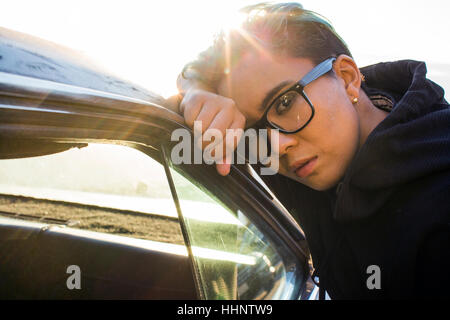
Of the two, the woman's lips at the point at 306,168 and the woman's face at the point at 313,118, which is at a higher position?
the woman's face at the point at 313,118

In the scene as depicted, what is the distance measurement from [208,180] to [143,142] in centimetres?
33

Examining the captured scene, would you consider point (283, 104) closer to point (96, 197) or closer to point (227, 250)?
point (227, 250)

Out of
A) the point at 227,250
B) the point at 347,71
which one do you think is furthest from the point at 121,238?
the point at 347,71

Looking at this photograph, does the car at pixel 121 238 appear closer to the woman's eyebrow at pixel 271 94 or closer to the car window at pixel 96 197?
the woman's eyebrow at pixel 271 94

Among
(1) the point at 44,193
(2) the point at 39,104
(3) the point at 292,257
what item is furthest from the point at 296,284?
(1) the point at 44,193

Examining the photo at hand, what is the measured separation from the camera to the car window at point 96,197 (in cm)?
462

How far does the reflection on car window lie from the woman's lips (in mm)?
355

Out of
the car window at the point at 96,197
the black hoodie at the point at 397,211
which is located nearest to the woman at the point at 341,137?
the black hoodie at the point at 397,211

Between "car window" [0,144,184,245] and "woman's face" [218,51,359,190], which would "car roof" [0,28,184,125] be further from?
"car window" [0,144,184,245]

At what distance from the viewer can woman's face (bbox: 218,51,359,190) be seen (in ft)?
4.72

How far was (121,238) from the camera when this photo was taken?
2535 millimetres

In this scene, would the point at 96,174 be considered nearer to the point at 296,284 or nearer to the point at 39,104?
the point at 296,284

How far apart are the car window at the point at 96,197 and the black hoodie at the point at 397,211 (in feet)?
9.23

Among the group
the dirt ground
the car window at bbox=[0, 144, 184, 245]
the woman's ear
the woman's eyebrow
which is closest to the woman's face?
the woman's eyebrow
